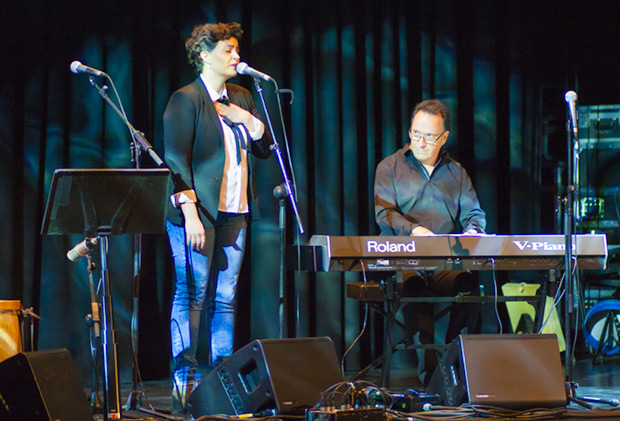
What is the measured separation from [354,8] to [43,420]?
11.0 ft

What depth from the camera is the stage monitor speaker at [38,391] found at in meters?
2.44

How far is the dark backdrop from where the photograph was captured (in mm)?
4242

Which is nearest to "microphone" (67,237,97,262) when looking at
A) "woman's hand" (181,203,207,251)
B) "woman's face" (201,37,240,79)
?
"woman's hand" (181,203,207,251)

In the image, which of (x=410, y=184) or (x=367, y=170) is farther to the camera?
(x=367, y=170)

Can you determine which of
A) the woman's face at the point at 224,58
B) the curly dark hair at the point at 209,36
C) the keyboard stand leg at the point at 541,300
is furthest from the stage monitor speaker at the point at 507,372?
the curly dark hair at the point at 209,36

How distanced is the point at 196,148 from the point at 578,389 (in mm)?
2245

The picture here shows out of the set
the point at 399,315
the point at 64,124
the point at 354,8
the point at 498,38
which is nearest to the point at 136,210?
the point at 64,124

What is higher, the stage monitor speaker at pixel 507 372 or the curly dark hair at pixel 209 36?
the curly dark hair at pixel 209 36

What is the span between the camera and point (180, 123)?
334cm

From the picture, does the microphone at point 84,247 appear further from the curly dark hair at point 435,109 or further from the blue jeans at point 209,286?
the curly dark hair at point 435,109

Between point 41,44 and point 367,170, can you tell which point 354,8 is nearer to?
point 367,170

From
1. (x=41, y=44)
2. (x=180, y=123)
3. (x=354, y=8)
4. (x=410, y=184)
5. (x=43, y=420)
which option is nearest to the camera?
(x=43, y=420)

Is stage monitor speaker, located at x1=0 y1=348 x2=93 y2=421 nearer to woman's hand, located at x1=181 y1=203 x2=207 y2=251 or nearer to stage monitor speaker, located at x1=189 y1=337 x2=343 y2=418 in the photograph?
stage monitor speaker, located at x1=189 y1=337 x2=343 y2=418

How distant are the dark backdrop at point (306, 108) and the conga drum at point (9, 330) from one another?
103 cm
